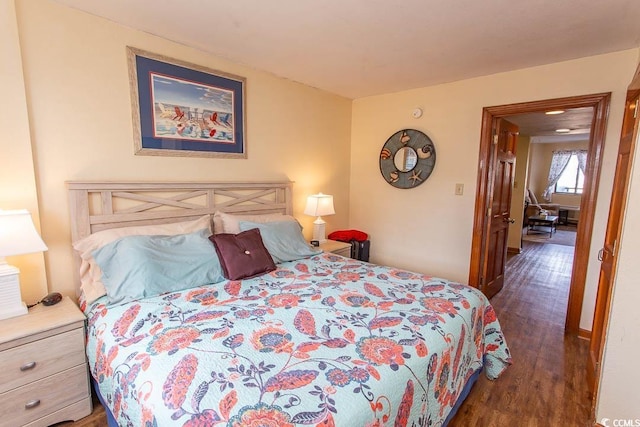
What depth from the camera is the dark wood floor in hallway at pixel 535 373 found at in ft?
5.96

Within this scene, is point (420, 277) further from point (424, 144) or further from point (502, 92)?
point (502, 92)

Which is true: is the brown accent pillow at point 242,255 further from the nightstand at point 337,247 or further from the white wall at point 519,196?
the white wall at point 519,196

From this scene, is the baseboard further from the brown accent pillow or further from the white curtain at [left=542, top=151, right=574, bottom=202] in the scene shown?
the white curtain at [left=542, top=151, right=574, bottom=202]

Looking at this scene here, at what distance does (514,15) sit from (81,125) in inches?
111

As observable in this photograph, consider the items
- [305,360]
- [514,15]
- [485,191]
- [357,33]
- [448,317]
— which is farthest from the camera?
[485,191]

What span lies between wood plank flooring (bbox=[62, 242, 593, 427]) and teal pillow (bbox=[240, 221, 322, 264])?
1446mm

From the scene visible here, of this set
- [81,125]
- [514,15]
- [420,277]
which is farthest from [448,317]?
[81,125]

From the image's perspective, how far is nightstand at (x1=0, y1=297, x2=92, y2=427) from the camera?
151cm

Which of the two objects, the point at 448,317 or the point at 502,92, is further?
the point at 502,92

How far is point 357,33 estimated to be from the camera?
7.13 ft

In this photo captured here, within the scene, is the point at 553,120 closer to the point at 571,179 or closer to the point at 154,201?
the point at 154,201

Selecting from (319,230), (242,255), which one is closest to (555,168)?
(319,230)

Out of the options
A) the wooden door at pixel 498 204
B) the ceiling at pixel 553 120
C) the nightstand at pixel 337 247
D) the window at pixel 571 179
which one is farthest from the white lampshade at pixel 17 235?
the window at pixel 571 179

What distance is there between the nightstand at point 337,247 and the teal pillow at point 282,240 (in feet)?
1.29
